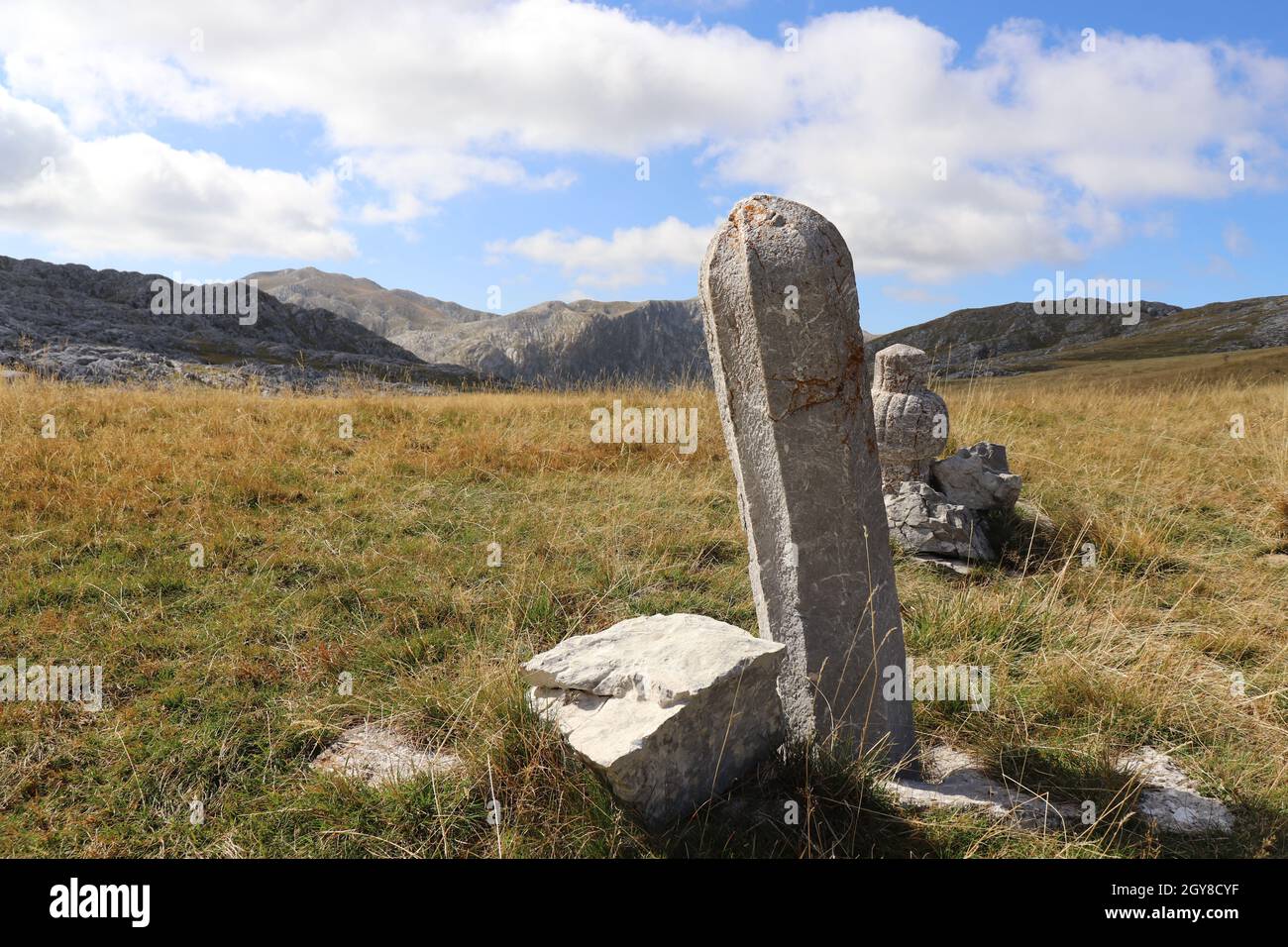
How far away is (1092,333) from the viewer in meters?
86.2

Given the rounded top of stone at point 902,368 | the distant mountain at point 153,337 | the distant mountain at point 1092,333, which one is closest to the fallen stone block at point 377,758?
the rounded top of stone at point 902,368

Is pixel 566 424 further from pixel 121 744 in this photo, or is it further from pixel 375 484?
pixel 121 744

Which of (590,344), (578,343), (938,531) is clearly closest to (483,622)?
(938,531)

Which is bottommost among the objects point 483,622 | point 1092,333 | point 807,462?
point 483,622

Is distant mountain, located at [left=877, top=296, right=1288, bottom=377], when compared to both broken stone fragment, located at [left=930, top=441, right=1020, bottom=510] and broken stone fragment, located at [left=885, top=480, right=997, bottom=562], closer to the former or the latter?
broken stone fragment, located at [left=930, top=441, right=1020, bottom=510]

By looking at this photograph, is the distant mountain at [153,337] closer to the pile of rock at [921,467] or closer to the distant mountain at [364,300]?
the pile of rock at [921,467]

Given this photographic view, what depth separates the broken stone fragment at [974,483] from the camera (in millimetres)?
6477

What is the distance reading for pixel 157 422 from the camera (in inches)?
319

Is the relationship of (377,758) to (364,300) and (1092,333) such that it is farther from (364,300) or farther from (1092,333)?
(364,300)

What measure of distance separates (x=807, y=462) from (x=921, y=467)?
399cm

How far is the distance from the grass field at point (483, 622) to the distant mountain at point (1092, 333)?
49336 millimetres

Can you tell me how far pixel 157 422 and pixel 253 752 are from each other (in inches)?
247

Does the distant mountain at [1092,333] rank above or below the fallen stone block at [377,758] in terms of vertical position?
above

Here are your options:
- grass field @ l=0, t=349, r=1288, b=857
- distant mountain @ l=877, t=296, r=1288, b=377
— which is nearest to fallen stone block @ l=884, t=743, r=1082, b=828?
grass field @ l=0, t=349, r=1288, b=857
